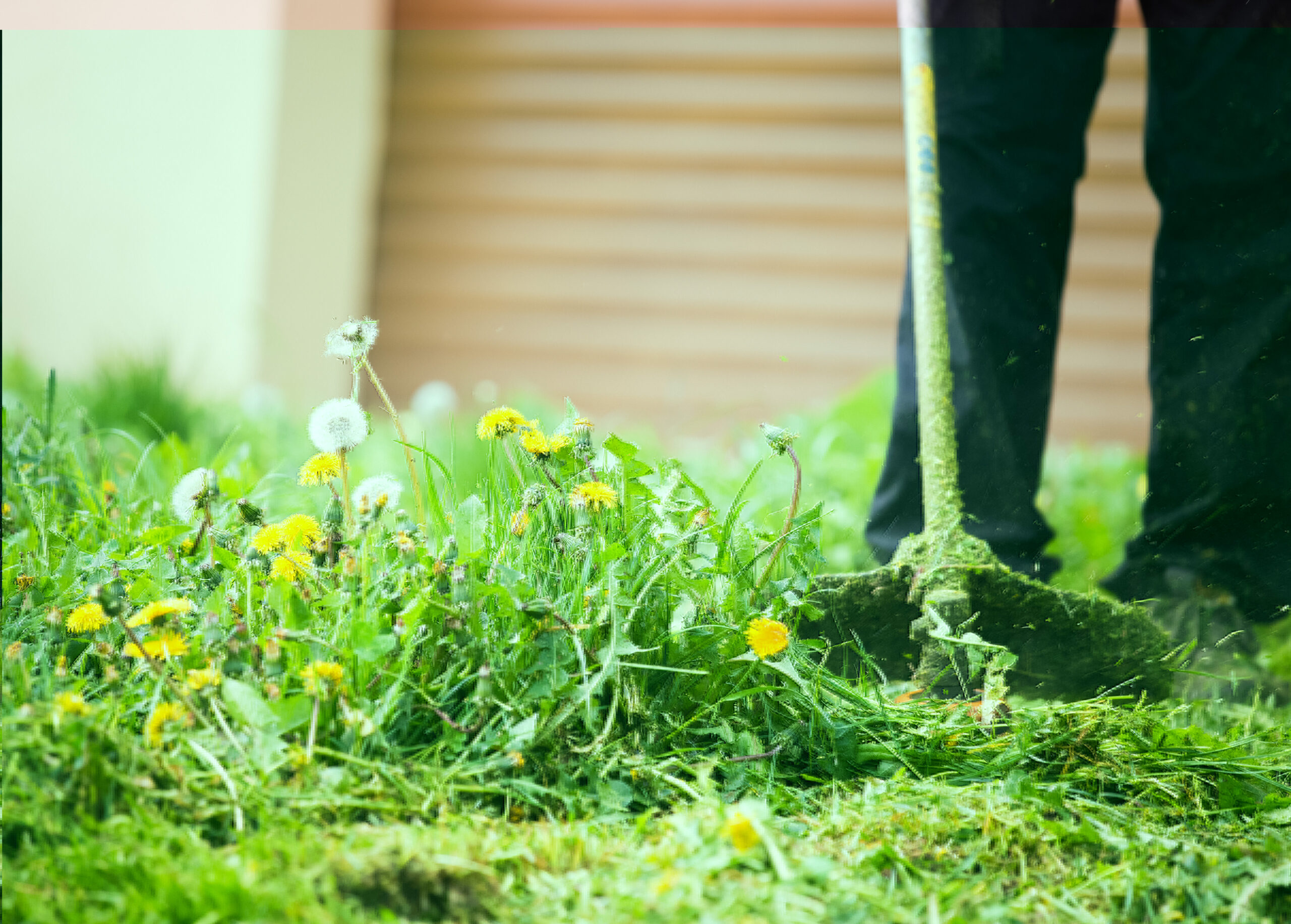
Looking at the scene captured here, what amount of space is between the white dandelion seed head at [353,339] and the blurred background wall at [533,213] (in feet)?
7.66

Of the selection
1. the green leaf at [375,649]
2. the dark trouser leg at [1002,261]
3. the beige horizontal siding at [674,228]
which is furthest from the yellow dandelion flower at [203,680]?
the beige horizontal siding at [674,228]

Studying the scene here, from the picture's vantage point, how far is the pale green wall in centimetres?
321

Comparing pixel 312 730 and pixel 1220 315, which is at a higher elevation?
pixel 1220 315

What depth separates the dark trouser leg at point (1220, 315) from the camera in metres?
1.47

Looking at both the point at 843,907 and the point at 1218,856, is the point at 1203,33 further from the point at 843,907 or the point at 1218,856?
the point at 843,907

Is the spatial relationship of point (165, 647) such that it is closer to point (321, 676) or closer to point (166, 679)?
point (166, 679)

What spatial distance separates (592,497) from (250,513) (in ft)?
1.29

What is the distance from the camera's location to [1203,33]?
5.01 ft

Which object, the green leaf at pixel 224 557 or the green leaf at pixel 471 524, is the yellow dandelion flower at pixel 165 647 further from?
the green leaf at pixel 471 524

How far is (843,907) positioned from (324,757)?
483mm

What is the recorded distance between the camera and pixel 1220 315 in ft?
5.07

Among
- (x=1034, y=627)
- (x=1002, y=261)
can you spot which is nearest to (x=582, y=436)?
(x=1034, y=627)

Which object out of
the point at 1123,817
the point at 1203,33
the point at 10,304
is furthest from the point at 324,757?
the point at 10,304

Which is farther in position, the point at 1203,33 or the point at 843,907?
the point at 1203,33
